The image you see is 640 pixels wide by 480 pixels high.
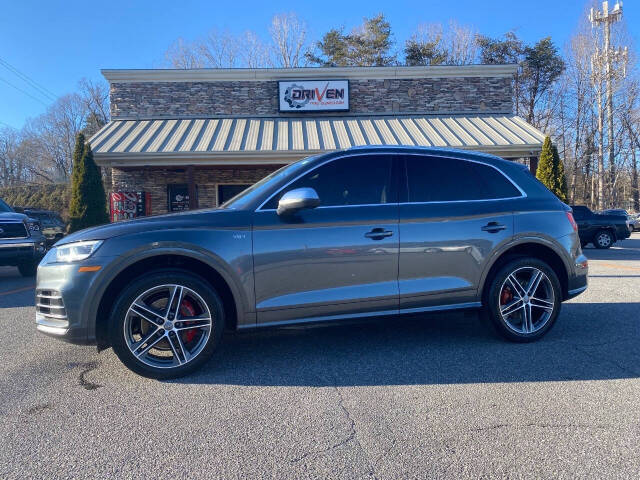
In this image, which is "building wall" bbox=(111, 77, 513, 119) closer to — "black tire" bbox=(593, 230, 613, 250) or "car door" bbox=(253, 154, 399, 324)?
"black tire" bbox=(593, 230, 613, 250)

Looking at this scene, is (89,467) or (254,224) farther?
(254,224)

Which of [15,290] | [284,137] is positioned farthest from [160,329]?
[284,137]

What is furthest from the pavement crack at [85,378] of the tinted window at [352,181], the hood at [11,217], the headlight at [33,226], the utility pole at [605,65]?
the utility pole at [605,65]

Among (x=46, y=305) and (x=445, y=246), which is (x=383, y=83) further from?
(x=46, y=305)

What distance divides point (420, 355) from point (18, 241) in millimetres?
8630

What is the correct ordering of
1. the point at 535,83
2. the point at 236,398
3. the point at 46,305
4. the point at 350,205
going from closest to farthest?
the point at 236,398 → the point at 46,305 → the point at 350,205 → the point at 535,83

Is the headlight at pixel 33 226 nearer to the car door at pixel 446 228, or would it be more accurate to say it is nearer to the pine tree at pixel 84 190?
the pine tree at pixel 84 190

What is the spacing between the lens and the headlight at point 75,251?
3.36 metres

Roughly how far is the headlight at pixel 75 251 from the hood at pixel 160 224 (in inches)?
1.5

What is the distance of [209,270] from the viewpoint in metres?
3.64

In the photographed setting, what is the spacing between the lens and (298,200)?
3.47m

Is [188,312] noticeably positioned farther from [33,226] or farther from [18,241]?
[33,226]

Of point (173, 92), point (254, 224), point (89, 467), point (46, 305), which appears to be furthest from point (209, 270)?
point (173, 92)

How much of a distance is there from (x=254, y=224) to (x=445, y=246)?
168 cm
